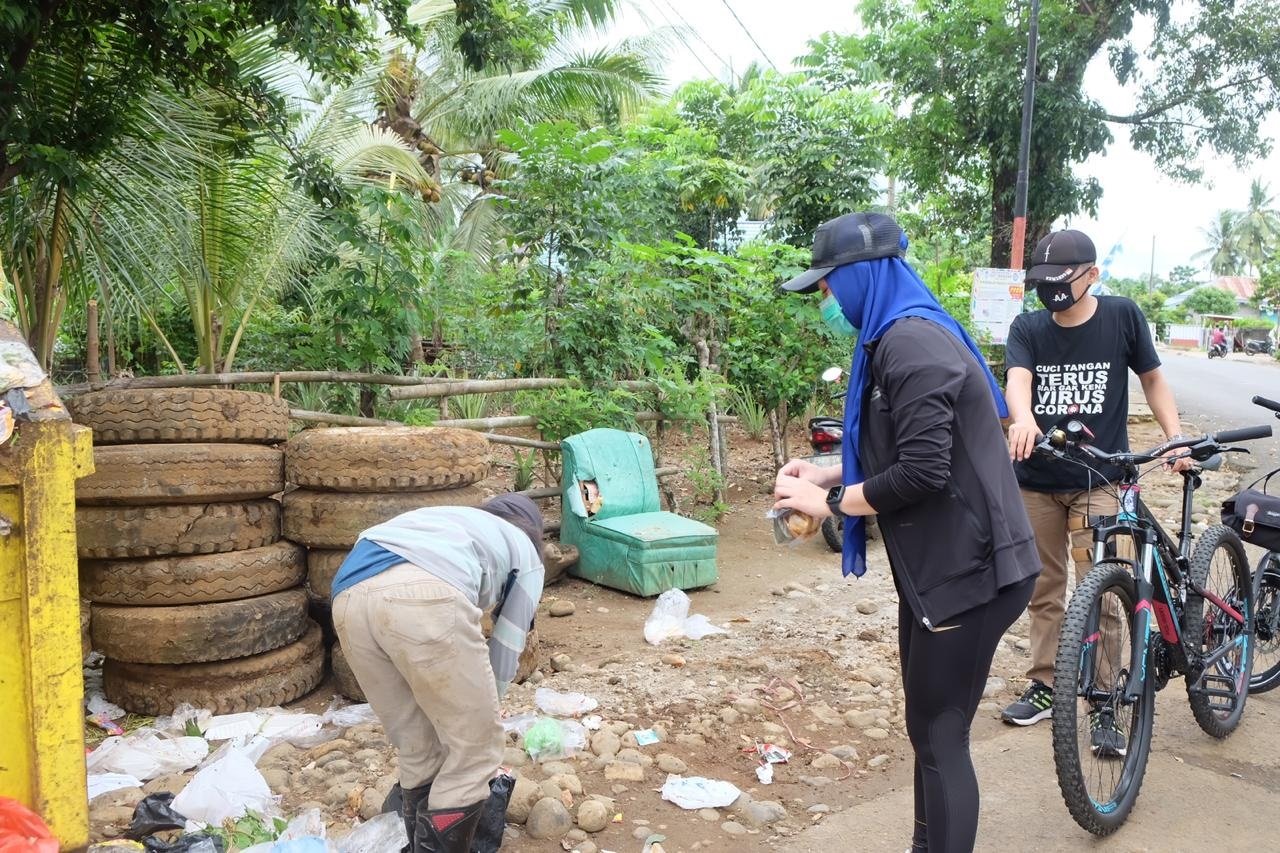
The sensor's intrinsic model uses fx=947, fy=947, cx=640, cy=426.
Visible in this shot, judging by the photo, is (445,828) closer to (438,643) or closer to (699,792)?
(438,643)

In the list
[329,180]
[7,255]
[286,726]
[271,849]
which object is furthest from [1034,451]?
[7,255]

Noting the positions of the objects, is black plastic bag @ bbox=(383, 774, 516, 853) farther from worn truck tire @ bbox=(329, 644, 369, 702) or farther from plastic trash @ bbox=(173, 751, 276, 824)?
worn truck tire @ bbox=(329, 644, 369, 702)

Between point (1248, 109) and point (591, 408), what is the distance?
1382cm

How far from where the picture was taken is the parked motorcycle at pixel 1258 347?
143 ft

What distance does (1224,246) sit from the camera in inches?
2820

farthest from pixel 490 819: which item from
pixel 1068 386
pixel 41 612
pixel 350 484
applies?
pixel 1068 386

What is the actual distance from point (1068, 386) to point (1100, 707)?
4.41 ft

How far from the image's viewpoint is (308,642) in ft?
14.1

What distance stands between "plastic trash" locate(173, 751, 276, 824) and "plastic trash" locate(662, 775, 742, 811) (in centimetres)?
137

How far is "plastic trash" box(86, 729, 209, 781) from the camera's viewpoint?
347 centimetres

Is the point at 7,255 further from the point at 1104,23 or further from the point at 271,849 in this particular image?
the point at 1104,23

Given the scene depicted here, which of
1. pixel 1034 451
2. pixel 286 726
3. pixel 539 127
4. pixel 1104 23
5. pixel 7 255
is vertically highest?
pixel 1104 23

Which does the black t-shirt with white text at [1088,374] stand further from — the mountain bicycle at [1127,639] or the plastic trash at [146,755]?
the plastic trash at [146,755]

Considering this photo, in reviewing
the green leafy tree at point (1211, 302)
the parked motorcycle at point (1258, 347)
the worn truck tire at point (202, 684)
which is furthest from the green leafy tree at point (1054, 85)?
the green leafy tree at point (1211, 302)
